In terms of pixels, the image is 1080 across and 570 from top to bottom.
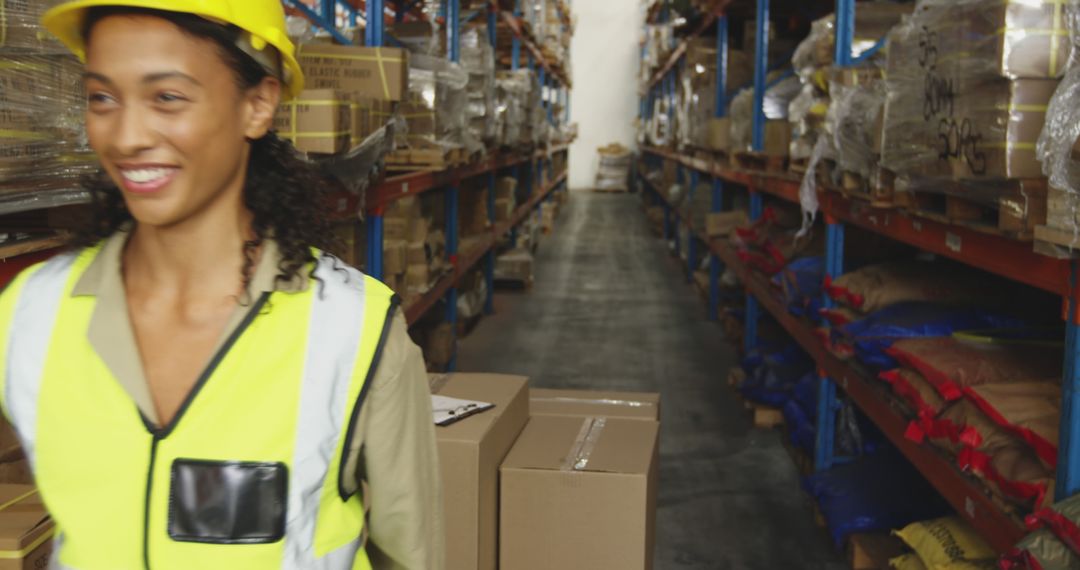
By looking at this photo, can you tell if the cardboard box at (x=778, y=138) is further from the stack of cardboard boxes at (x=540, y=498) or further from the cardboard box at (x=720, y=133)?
the stack of cardboard boxes at (x=540, y=498)

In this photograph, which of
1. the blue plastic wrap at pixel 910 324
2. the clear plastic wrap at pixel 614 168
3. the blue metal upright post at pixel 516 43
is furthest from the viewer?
the clear plastic wrap at pixel 614 168

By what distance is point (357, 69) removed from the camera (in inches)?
161

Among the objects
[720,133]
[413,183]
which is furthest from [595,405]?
[720,133]

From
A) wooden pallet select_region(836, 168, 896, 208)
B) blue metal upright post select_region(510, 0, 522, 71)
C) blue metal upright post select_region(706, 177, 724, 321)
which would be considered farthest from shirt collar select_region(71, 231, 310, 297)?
blue metal upright post select_region(510, 0, 522, 71)

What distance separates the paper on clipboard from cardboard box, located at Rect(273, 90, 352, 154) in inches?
42.7

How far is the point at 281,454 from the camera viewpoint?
3.96 feet

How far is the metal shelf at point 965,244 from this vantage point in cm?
238

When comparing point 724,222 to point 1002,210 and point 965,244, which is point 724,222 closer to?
point 965,244

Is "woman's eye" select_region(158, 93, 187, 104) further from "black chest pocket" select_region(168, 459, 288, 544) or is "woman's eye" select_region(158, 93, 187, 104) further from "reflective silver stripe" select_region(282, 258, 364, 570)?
"black chest pocket" select_region(168, 459, 288, 544)

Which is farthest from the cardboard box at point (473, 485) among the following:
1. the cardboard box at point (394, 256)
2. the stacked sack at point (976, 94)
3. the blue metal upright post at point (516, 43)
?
the blue metal upright post at point (516, 43)

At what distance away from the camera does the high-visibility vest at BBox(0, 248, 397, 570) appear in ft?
3.89

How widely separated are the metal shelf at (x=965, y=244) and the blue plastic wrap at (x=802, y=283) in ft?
1.64

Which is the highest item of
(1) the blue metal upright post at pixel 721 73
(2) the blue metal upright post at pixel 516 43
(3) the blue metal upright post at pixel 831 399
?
(2) the blue metal upright post at pixel 516 43

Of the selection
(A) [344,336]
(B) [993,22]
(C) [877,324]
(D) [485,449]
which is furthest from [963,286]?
(A) [344,336]
